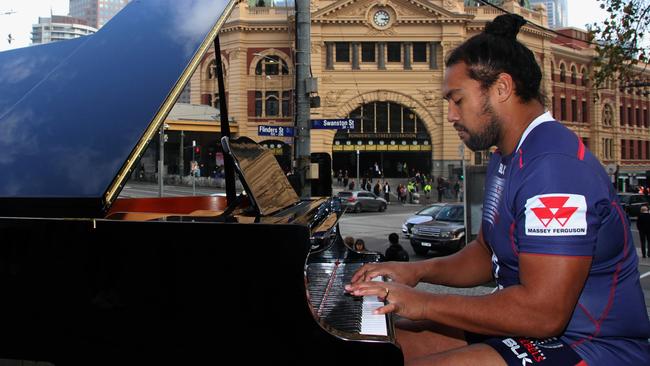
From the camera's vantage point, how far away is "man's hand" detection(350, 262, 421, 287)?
7.97 feet

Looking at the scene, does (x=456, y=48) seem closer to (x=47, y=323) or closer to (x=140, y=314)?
(x=140, y=314)

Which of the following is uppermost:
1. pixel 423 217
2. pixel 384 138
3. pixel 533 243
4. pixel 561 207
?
pixel 384 138

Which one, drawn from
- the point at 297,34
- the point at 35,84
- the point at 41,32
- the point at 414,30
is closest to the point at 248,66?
the point at 414,30

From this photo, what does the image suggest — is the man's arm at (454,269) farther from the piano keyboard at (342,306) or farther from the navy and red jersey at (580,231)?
the navy and red jersey at (580,231)

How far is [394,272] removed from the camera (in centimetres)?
249

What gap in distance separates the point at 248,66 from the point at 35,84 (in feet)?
154

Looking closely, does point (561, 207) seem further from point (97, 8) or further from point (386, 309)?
point (97, 8)

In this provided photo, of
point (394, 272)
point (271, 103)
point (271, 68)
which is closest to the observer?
point (394, 272)

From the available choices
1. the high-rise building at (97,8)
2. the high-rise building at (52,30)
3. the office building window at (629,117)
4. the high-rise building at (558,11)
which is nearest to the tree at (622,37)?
the high-rise building at (52,30)

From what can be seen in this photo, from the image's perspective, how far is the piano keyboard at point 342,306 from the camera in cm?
194

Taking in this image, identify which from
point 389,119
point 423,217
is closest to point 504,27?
point 423,217

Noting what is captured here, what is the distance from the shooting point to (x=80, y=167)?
2236 millimetres

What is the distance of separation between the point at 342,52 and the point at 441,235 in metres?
37.1

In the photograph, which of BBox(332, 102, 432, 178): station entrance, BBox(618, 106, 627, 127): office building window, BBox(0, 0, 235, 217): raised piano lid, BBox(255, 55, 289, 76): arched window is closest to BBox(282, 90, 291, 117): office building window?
BBox(255, 55, 289, 76): arched window
